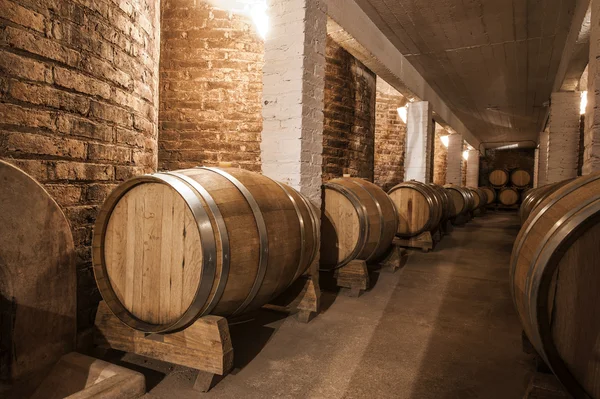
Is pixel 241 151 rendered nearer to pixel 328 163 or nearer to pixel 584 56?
pixel 328 163

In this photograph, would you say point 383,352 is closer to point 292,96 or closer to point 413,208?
point 292,96

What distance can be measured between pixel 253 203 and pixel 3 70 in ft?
4.77

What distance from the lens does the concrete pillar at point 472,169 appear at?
700 inches

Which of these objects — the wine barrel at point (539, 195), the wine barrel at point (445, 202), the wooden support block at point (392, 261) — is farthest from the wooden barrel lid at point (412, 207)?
the wine barrel at point (445, 202)

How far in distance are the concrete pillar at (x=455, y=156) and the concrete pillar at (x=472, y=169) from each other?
15.8ft

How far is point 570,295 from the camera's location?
139 centimetres

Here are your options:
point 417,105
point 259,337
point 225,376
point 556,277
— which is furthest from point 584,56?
point 225,376

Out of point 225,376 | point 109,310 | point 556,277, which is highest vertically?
point 556,277

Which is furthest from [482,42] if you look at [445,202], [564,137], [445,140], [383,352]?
[445,140]

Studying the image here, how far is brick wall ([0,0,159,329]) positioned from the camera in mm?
2027

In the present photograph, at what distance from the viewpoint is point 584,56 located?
18.2 feet

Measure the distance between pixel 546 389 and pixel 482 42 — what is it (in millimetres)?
6209

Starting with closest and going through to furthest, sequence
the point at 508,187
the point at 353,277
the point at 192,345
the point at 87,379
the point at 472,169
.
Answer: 1. the point at 87,379
2. the point at 192,345
3. the point at 353,277
4. the point at 508,187
5. the point at 472,169

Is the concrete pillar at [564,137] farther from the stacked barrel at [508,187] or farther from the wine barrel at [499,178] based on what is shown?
the wine barrel at [499,178]
